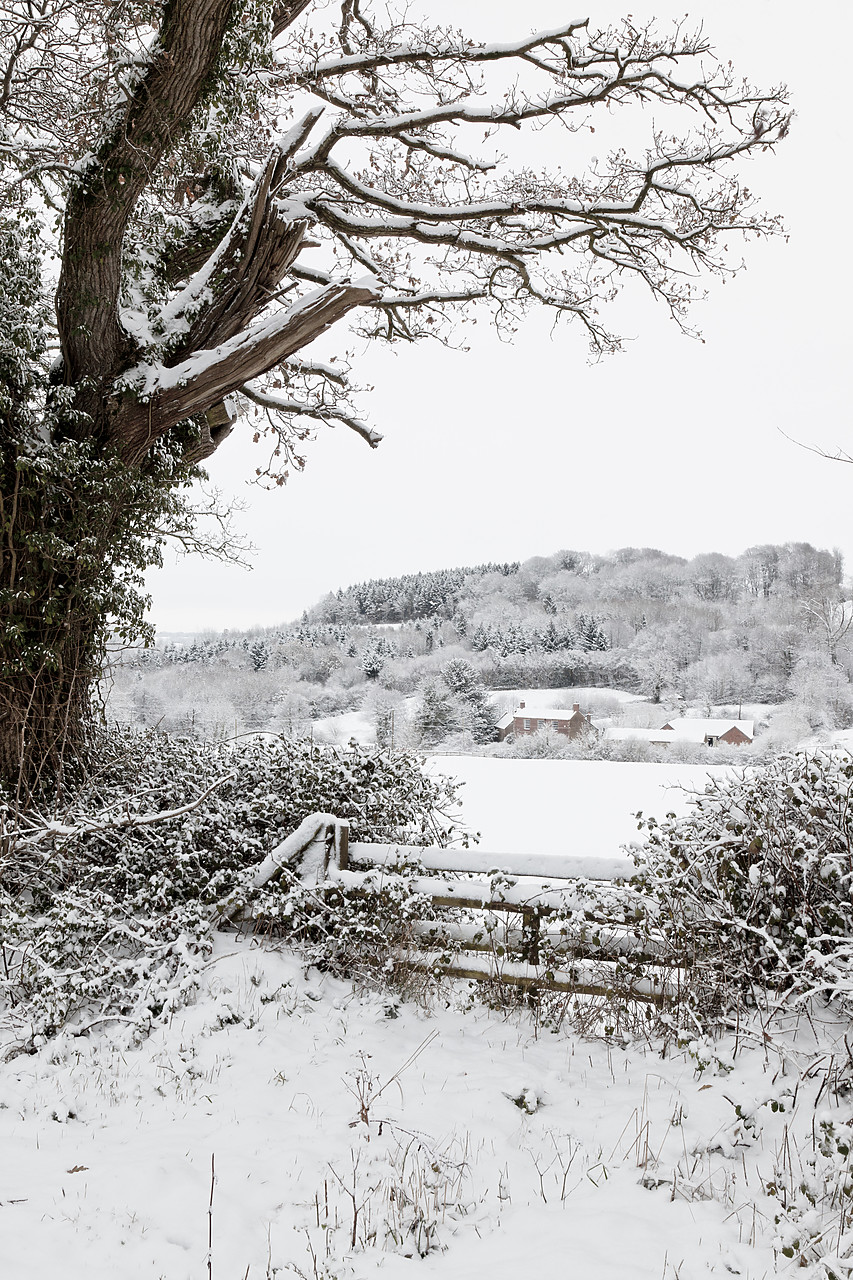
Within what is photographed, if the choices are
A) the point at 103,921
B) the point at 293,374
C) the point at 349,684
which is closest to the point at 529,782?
the point at 293,374

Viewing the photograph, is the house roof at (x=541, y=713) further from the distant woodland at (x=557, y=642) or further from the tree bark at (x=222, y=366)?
the tree bark at (x=222, y=366)

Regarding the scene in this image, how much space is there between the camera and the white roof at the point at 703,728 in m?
35.8

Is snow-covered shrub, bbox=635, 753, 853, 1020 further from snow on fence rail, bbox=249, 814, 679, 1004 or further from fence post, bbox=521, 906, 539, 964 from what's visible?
fence post, bbox=521, 906, 539, 964

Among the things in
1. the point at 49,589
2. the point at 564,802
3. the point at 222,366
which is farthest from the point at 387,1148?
the point at 564,802

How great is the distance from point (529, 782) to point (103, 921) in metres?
17.1

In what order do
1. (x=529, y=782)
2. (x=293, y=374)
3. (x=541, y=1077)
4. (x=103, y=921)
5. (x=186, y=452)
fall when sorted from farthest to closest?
(x=529, y=782) → (x=293, y=374) → (x=186, y=452) → (x=103, y=921) → (x=541, y=1077)

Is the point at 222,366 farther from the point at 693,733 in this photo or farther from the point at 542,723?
the point at 693,733

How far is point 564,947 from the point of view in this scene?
14.0 feet

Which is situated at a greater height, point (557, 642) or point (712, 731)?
point (557, 642)

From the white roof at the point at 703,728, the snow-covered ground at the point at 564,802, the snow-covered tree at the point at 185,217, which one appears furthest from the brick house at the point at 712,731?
the snow-covered tree at the point at 185,217

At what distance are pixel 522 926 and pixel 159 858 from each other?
2.68 m

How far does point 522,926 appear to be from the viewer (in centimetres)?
442

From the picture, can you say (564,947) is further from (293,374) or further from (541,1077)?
(293,374)

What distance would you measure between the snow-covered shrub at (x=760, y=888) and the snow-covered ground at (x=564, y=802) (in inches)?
331
